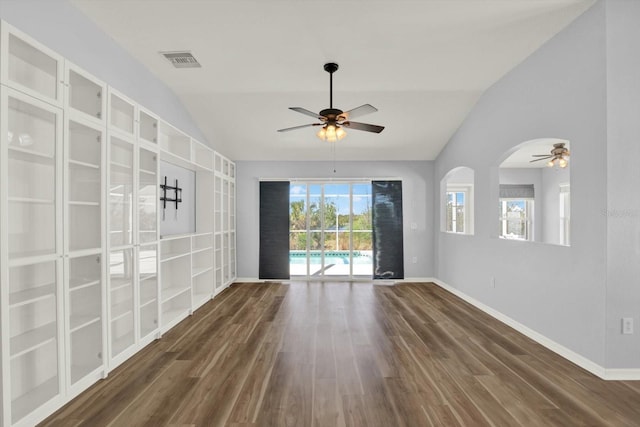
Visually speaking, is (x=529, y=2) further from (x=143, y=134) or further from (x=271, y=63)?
(x=143, y=134)

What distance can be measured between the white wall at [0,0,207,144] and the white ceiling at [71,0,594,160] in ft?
0.37

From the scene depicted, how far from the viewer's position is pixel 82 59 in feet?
9.14

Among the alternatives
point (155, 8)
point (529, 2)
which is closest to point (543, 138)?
point (529, 2)

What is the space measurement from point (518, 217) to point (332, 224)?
17.7 feet

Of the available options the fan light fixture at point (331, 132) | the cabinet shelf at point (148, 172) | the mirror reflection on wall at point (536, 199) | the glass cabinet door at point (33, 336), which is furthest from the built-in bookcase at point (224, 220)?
the mirror reflection on wall at point (536, 199)

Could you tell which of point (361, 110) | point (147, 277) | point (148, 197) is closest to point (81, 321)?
point (147, 277)

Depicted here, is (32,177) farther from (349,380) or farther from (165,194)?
(349,380)

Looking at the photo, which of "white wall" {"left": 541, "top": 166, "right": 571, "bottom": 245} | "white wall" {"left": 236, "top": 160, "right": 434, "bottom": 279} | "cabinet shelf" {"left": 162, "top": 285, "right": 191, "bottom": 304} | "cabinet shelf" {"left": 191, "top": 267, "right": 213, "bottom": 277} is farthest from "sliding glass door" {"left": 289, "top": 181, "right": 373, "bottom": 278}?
"white wall" {"left": 541, "top": 166, "right": 571, "bottom": 245}

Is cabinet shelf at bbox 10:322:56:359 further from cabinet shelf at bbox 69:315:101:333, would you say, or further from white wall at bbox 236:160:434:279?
white wall at bbox 236:160:434:279

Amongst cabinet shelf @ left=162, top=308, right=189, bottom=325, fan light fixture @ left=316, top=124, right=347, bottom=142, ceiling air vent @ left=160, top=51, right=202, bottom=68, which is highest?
ceiling air vent @ left=160, top=51, right=202, bottom=68

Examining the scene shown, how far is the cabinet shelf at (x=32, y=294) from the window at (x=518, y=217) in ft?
29.3

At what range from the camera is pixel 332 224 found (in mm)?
6531

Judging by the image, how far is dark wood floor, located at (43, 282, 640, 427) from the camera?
6.77ft

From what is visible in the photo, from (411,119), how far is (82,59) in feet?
14.2
